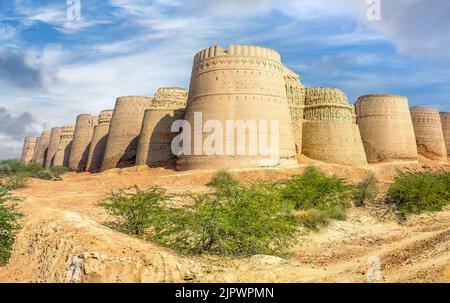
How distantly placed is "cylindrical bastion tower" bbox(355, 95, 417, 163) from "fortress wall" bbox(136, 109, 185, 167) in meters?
13.7

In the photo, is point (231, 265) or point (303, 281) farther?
point (231, 265)

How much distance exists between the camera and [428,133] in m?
33.1

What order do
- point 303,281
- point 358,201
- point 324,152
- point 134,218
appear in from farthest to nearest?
point 324,152 → point 358,201 → point 134,218 → point 303,281

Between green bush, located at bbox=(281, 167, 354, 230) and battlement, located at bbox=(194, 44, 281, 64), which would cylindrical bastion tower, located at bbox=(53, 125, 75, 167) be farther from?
green bush, located at bbox=(281, 167, 354, 230)

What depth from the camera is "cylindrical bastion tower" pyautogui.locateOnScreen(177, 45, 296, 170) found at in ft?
62.1

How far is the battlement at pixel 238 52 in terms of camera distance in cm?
1981

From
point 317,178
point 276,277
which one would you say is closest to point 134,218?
→ point 276,277

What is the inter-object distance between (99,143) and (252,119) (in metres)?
16.9

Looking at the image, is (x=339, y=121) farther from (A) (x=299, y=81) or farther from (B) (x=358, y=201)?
(B) (x=358, y=201)

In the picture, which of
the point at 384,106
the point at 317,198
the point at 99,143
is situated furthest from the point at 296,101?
the point at 99,143

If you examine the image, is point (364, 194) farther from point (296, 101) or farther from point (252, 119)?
point (296, 101)

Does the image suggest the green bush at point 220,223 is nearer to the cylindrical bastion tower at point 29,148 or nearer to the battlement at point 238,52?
the battlement at point 238,52
